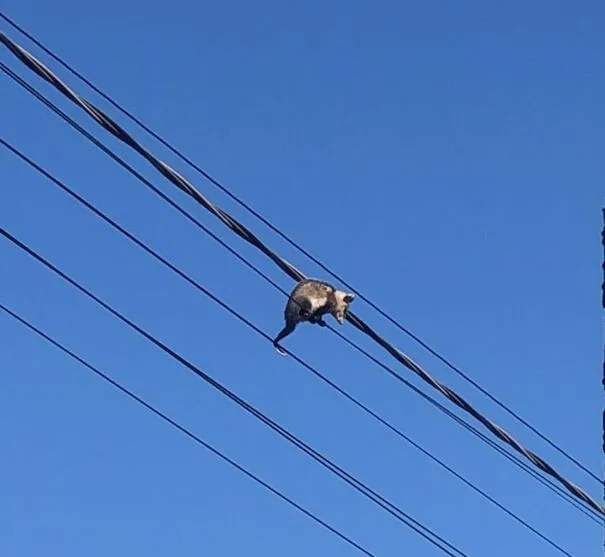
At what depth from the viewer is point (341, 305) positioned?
1492 cm

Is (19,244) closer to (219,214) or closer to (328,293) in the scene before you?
(219,214)

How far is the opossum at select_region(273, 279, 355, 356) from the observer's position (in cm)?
1493

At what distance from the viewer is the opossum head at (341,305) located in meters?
14.8

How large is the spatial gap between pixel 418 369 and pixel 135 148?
373 centimetres

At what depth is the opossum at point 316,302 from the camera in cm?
1493

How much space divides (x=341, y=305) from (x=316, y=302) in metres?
0.32

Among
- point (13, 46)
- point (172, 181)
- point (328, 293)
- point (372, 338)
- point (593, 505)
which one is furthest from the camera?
point (593, 505)

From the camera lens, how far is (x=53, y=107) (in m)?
12.0

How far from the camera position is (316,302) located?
15.1m

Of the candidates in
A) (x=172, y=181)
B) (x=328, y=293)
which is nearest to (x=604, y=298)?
(x=328, y=293)

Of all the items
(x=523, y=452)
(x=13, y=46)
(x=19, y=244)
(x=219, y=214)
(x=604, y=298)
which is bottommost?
(x=19, y=244)

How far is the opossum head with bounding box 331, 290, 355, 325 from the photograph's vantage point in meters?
14.8

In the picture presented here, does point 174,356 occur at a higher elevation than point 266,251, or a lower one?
lower

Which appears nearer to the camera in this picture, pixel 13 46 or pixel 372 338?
pixel 13 46
